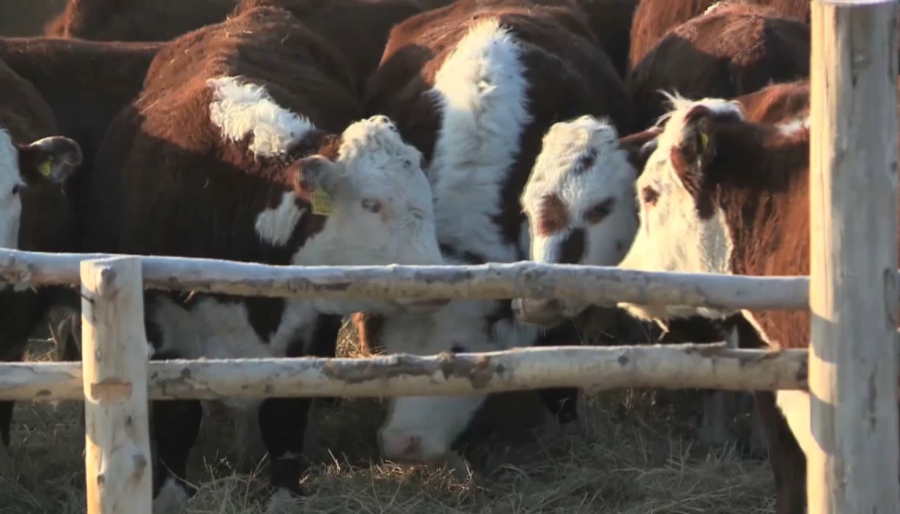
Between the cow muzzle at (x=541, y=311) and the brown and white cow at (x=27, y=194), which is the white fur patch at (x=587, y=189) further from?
the brown and white cow at (x=27, y=194)

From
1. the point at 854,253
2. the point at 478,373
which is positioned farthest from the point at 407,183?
the point at 854,253

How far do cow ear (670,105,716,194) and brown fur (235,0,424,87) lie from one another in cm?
373

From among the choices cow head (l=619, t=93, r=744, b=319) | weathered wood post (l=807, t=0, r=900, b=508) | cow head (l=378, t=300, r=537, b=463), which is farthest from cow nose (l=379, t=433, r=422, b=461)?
weathered wood post (l=807, t=0, r=900, b=508)

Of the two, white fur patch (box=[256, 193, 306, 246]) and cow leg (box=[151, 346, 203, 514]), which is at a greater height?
white fur patch (box=[256, 193, 306, 246])

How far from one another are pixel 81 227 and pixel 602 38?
395 centimetres

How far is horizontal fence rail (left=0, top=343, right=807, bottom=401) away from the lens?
11.3ft

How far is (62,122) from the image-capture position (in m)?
6.71

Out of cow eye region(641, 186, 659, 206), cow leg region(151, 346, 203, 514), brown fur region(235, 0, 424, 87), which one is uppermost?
brown fur region(235, 0, 424, 87)

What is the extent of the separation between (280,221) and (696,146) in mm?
1769

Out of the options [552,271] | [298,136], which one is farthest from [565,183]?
[552,271]

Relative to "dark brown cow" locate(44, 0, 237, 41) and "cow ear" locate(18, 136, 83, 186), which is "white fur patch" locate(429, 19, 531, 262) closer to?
"cow ear" locate(18, 136, 83, 186)

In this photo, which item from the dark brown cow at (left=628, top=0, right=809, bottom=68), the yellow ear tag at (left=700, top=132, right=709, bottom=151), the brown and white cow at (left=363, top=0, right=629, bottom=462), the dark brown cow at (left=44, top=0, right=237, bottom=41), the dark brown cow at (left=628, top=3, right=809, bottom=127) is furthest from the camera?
the dark brown cow at (left=44, top=0, right=237, bottom=41)

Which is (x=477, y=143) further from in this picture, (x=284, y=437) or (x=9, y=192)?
(x=9, y=192)

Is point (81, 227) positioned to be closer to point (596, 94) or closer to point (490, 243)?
point (490, 243)
